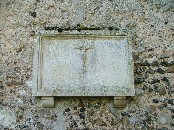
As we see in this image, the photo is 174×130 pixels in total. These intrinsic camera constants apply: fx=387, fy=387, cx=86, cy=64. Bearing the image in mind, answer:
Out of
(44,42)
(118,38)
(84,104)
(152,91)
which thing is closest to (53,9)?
(44,42)

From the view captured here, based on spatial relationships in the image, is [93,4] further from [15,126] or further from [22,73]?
[15,126]

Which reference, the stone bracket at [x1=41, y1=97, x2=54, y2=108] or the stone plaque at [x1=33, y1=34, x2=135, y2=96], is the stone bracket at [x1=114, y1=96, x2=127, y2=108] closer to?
the stone plaque at [x1=33, y1=34, x2=135, y2=96]

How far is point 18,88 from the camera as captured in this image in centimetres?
384

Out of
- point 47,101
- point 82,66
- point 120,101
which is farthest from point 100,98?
point 47,101

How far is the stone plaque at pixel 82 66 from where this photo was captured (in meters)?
3.73

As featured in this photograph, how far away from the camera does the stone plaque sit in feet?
12.2

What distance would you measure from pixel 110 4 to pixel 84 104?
3.75 feet

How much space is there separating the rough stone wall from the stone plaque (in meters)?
0.12

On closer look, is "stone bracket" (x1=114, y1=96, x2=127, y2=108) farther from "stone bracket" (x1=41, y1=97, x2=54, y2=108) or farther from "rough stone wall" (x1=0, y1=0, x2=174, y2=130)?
"stone bracket" (x1=41, y1=97, x2=54, y2=108)

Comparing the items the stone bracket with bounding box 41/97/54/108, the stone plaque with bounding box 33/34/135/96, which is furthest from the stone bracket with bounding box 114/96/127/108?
the stone bracket with bounding box 41/97/54/108

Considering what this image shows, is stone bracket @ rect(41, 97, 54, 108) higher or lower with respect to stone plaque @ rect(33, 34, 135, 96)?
lower

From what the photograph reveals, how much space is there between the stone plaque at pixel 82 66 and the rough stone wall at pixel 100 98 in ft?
0.39

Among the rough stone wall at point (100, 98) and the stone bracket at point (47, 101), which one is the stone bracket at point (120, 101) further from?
the stone bracket at point (47, 101)

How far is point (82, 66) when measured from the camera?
12.6 feet
